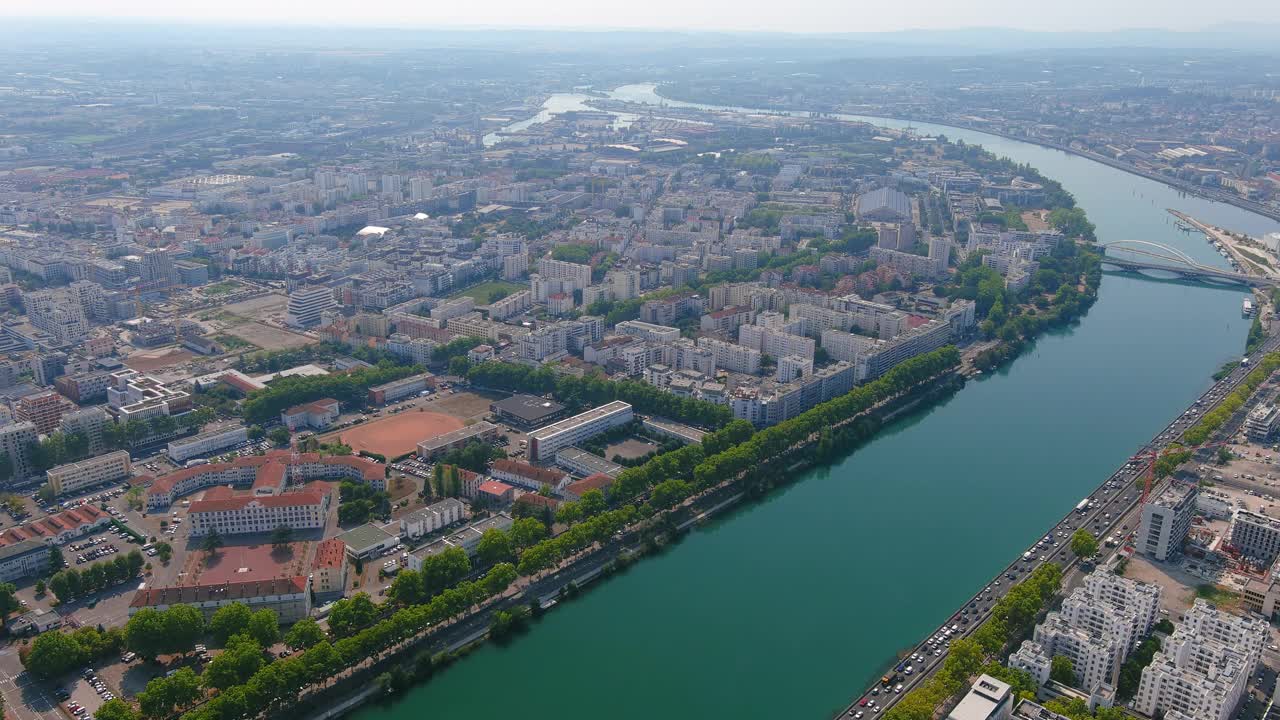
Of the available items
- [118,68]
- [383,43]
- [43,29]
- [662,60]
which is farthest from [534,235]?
[43,29]

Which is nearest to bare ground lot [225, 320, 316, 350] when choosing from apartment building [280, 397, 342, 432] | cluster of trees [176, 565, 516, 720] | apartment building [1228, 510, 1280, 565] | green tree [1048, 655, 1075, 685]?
apartment building [280, 397, 342, 432]

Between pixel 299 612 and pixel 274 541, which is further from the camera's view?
pixel 274 541

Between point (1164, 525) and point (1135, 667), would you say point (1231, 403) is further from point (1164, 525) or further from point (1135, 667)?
point (1135, 667)

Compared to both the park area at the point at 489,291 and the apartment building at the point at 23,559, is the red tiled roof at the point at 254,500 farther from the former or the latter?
the park area at the point at 489,291

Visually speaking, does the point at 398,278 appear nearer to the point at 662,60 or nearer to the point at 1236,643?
the point at 1236,643

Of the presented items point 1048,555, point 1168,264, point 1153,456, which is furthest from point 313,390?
point 1168,264

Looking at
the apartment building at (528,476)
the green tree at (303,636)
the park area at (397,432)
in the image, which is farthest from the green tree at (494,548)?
the park area at (397,432)
